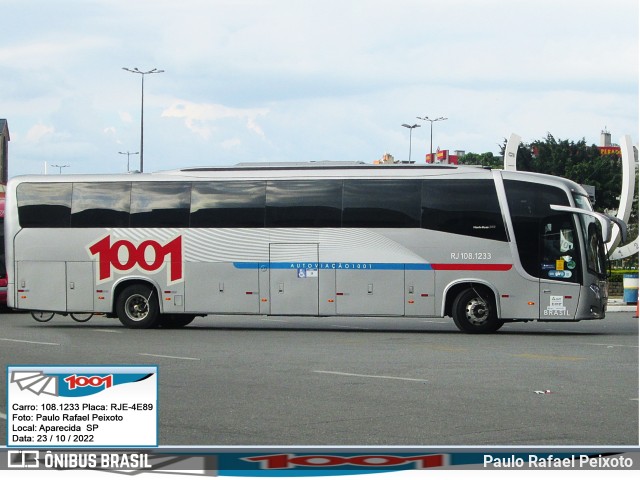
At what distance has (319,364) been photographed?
16000 millimetres

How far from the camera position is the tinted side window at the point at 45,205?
24828 mm

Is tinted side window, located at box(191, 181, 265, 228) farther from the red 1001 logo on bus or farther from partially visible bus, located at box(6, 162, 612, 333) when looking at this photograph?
the red 1001 logo on bus

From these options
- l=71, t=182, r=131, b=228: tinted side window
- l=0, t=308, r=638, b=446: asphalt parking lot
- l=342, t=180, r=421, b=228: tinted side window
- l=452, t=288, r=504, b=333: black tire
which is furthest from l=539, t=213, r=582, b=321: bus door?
l=71, t=182, r=131, b=228: tinted side window

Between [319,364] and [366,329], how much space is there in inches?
356

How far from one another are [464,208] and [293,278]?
3.60 meters

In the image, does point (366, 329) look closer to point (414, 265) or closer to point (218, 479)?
point (414, 265)

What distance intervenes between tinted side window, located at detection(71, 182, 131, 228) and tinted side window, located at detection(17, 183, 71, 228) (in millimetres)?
191

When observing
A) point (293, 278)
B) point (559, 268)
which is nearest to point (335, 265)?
point (293, 278)

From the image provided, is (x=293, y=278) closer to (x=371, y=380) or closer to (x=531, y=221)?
(x=531, y=221)

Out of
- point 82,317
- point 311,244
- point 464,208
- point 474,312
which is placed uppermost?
point 464,208

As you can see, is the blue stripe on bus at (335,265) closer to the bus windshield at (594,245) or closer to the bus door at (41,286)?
the bus windshield at (594,245)

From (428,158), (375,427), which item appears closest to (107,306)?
(375,427)

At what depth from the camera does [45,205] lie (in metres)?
25.0

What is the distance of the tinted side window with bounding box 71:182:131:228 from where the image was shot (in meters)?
24.6
